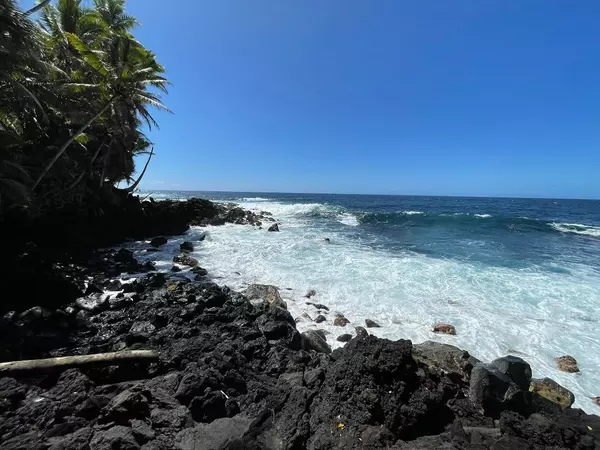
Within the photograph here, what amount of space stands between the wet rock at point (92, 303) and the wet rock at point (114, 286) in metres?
0.73

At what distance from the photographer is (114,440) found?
259cm

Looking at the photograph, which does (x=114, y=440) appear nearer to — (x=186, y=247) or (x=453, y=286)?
(x=453, y=286)

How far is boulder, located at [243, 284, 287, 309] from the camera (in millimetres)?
7497

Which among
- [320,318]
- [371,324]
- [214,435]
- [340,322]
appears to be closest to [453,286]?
[371,324]

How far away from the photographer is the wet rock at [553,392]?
4.28 metres

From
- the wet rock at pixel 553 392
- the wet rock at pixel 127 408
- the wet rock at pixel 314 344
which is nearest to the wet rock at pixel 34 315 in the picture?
the wet rock at pixel 127 408

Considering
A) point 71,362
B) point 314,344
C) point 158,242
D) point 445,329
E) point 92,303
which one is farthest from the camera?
point 158,242

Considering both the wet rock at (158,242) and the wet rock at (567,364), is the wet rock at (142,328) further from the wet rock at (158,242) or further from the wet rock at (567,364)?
the wet rock at (158,242)

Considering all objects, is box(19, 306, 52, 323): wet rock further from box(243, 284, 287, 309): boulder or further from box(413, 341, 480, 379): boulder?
box(413, 341, 480, 379): boulder

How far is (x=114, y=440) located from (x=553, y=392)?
585 centimetres

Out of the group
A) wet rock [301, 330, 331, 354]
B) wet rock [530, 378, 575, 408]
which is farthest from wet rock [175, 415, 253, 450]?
wet rock [530, 378, 575, 408]

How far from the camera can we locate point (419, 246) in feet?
53.9

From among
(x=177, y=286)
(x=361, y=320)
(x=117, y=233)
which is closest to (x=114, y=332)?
(x=177, y=286)

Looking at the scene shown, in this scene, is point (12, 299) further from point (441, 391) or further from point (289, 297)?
point (441, 391)
